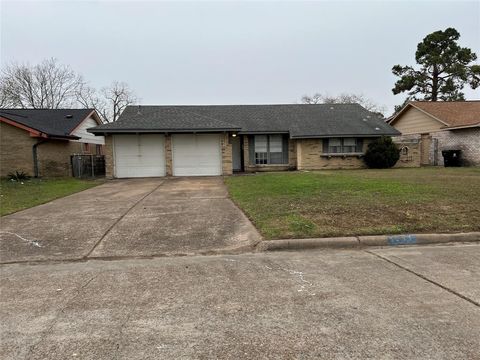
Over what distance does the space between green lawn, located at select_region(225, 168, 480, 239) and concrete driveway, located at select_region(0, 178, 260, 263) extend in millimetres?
675

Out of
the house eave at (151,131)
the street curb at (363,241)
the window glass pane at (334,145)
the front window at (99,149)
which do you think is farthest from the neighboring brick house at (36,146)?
the street curb at (363,241)

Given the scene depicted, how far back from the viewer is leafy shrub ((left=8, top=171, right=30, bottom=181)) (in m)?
18.8

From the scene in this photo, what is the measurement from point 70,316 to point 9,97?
44307mm

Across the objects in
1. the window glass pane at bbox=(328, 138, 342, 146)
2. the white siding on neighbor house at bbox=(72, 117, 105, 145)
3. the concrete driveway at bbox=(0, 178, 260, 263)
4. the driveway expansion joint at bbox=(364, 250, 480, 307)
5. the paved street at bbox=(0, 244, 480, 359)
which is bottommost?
the driveway expansion joint at bbox=(364, 250, 480, 307)

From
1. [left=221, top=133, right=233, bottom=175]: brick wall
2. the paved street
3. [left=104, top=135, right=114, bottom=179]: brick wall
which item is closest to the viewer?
the paved street

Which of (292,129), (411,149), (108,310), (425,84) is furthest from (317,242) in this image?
(425,84)

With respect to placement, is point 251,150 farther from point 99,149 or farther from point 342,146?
point 99,149

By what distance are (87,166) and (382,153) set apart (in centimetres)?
1759

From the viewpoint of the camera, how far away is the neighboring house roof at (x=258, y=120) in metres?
19.2

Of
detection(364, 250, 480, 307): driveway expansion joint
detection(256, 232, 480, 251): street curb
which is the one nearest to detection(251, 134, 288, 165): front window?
detection(256, 232, 480, 251): street curb

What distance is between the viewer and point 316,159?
22.0 m

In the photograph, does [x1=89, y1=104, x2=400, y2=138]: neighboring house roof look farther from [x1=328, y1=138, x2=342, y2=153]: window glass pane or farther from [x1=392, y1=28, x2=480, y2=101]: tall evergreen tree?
[x1=392, y1=28, x2=480, y2=101]: tall evergreen tree

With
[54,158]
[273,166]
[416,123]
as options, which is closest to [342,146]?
[273,166]

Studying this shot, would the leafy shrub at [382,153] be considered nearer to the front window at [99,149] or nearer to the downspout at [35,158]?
the downspout at [35,158]
